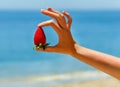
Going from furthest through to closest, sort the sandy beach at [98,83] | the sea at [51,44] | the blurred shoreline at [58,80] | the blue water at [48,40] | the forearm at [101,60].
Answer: the blue water at [48,40], the sea at [51,44], the blurred shoreline at [58,80], the sandy beach at [98,83], the forearm at [101,60]

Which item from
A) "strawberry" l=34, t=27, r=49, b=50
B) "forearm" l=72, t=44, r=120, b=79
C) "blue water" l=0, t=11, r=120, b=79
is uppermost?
"strawberry" l=34, t=27, r=49, b=50

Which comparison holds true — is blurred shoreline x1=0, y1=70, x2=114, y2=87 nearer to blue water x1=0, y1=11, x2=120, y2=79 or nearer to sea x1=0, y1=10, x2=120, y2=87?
sea x1=0, y1=10, x2=120, y2=87

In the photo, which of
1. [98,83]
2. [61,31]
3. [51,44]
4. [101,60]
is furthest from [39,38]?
[98,83]

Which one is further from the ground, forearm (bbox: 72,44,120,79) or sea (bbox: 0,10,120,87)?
forearm (bbox: 72,44,120,79)

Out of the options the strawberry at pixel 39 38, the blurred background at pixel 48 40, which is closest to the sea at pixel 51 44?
the blurred background at pixel 48 40

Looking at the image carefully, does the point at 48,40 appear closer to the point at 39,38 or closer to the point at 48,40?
the point at 48,40

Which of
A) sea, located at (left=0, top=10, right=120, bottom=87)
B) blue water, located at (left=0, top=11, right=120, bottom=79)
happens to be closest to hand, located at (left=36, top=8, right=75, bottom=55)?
sea, located at (left=0, top=10, right=120, bottom=87)

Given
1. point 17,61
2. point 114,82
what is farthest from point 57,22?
point 17,61

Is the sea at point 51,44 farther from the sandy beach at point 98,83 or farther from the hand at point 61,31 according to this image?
the hand at point 61,31
